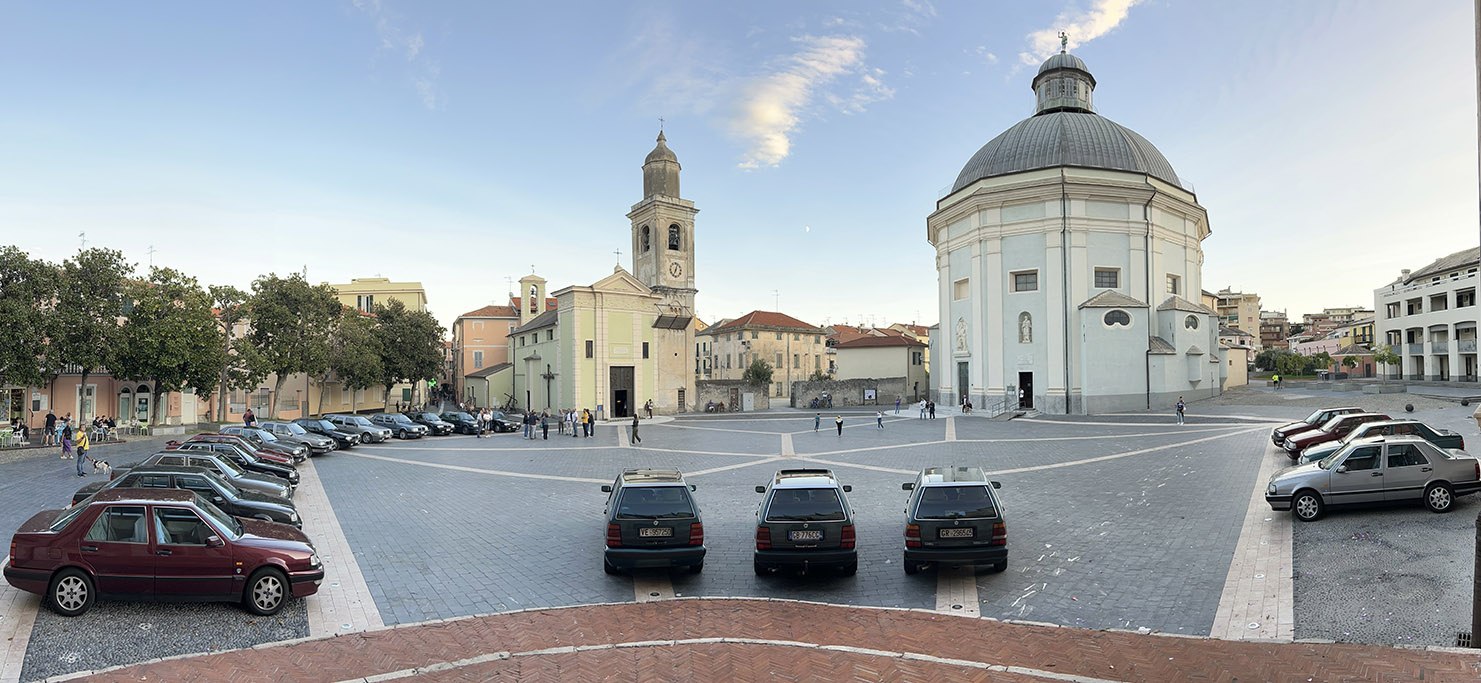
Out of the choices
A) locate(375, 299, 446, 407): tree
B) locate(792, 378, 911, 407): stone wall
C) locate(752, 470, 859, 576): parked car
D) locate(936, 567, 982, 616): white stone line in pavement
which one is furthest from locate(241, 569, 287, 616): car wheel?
locate(792, 378, 911, 407): stone wall

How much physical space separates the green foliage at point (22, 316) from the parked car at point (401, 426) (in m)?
12.4

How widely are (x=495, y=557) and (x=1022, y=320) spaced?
36.8m

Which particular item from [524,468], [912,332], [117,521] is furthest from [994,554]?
[912,332]

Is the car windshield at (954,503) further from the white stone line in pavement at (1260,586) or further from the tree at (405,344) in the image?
the tree at (405,344)

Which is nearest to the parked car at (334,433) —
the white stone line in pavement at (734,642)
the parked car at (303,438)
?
the parked car at (303,438)

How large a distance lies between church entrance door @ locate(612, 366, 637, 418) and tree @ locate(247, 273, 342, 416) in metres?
17.7

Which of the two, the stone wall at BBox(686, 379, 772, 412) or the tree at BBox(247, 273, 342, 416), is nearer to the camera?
the tree at BBox(247, 273, 342, 416)

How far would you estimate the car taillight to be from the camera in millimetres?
9672

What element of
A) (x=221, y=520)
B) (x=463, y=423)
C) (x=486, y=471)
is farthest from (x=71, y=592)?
(x=463, y=423)

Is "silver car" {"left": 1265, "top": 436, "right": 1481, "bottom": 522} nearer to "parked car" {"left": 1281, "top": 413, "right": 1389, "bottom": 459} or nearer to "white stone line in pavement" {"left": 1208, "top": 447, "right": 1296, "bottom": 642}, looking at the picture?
"white stone line in pavement" {"left": 1208, "top": 447, "right": 1296, "bottom": 642}

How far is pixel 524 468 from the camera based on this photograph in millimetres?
22453

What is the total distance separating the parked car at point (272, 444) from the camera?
2203cm

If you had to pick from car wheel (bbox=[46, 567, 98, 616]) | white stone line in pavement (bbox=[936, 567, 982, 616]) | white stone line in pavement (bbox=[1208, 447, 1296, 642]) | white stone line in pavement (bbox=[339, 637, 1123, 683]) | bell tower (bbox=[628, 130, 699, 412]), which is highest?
bell tower (bbox=[628, 130, 699, 412])

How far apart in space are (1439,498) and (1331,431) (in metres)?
7.17
